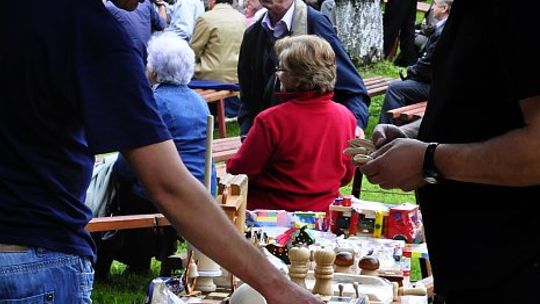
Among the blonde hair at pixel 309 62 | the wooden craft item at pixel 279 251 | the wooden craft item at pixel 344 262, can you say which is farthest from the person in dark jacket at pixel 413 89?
the wooden craft item at pixel 344 262

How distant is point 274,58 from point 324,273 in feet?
8.22

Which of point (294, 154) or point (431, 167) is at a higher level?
point (431, 167)

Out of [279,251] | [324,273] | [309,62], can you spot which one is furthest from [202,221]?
[309,62]

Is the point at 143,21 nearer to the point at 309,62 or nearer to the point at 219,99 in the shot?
the point at 219,99

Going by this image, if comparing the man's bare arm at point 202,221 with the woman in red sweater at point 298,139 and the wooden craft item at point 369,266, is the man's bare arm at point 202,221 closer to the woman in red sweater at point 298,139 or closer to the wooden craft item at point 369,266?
the wooden craft item at point 369,266

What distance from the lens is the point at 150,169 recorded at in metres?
2.14

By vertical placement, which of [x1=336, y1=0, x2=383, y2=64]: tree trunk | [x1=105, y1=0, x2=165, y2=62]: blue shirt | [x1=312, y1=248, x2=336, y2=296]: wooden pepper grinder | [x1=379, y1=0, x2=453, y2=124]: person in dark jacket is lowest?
[x1=336, y1=0, x2=383, y2=64]: tree trunk

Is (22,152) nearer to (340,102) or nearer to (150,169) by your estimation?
(150,169)

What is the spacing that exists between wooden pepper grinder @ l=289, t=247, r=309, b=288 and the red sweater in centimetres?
173

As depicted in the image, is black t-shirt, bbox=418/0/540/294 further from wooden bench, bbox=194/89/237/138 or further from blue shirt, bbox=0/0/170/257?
wooden bench, bbox=194/89/237/138

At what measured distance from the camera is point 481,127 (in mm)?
2045

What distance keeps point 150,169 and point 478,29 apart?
741 millimetres

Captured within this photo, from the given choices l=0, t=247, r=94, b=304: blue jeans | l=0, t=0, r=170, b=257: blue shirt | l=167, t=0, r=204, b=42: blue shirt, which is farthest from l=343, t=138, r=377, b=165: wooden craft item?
l=167, t=0, r=204, b=42: blue shirt

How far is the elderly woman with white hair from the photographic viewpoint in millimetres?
5219
